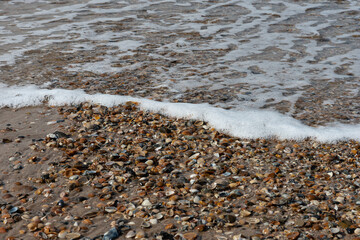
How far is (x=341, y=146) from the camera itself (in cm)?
374

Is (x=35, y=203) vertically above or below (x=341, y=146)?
above

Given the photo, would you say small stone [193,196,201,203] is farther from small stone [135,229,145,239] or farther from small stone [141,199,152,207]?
small stone [135,229,145,239]

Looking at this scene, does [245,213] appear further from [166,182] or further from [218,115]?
[218,115]

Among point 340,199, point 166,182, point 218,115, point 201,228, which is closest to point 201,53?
point 218,115

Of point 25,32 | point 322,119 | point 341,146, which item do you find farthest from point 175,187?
point 25,32

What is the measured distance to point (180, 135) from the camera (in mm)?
3969

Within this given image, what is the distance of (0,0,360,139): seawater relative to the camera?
200 inches

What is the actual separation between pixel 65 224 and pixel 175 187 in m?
0.91

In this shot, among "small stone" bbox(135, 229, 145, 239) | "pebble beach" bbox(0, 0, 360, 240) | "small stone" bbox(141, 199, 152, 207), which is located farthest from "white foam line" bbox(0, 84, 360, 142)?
"small stone" bbox(135, 229, 145, 239)

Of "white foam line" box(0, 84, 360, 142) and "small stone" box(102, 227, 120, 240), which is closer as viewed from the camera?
"small stone" box(102, 227, 120, 240)

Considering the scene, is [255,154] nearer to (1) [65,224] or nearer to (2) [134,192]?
(2) [134,192]

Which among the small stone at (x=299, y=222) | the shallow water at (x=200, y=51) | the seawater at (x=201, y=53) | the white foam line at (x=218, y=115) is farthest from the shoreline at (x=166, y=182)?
the shallow water at (x=200, y=51)

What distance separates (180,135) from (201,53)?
3.25 metres

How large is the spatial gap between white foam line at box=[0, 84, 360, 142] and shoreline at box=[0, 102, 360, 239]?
0.45 ft
